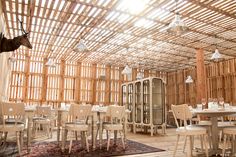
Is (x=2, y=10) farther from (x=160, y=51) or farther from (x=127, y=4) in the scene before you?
(x=160, y=51)

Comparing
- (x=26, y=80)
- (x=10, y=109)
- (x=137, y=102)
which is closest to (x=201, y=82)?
(x=137, y=102)

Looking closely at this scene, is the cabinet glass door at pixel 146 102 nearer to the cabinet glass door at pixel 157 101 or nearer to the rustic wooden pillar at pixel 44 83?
the cabinet glass door at pixel 157 101

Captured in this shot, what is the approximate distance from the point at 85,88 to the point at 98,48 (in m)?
3.83

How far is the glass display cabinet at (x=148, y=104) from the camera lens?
8.70 m

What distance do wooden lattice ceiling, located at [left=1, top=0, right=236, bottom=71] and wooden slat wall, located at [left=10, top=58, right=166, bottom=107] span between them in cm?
104

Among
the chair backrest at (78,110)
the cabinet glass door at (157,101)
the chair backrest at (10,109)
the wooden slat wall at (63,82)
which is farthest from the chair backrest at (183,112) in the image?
the wooden slat wall at (63,82)

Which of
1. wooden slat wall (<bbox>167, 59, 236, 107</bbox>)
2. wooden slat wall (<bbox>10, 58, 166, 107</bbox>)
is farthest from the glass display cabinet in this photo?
wooden slat wall (<bbox>167, 59, 236, 107</bbox>)

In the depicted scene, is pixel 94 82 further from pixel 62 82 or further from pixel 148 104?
pixel 148 104

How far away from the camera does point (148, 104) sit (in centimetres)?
902

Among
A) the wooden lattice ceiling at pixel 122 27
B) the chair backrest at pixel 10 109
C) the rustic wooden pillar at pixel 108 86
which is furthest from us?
the rustic wooden pillar at pixel 108 86

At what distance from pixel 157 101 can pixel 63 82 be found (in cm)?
639

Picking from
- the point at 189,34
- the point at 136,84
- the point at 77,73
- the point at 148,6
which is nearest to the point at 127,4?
the point at 148,6

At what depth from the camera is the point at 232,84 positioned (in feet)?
41.0

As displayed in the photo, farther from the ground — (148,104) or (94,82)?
(94,82)
